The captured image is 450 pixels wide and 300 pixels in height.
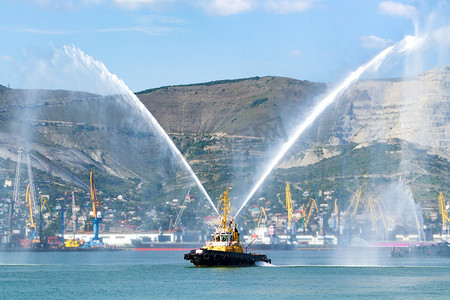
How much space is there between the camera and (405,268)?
337 feet

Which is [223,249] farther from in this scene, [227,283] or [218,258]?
[227,283]

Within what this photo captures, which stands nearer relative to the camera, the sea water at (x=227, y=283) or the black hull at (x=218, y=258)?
the sea water at (x=227, y=283)

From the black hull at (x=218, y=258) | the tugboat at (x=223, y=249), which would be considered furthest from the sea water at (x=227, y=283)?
the tugboat at (x=223, y=249)

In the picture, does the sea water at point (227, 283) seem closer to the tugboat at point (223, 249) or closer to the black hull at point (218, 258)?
the black hull at point (218, 258)

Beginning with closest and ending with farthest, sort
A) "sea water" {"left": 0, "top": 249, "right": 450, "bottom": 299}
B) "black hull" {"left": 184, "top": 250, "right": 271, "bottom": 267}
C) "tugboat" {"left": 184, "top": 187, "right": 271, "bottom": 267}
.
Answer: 1. "sea water" {"left": 0, "top": 249, "right": 450, "bottom": 299}
2. "tugboat" {"left": 184, "top": 187, "right": 271, "bottom": 267}
3. "black hull" {"left": 184, "top": 250, "right": 271, "bottom": 267}

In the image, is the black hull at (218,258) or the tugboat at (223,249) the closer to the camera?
the tugboat at (223,249)

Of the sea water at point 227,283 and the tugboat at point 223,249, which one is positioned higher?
the tugboat at point 223,249

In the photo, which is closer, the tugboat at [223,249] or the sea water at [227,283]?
the sea water at [227,283]

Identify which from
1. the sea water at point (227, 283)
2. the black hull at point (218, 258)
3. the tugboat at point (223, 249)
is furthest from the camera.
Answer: the black hull at point (218, 258)

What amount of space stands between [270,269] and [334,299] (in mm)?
28828

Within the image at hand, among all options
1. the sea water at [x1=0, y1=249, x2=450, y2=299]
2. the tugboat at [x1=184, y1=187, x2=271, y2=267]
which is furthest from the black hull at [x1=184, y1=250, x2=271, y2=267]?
the sea water at [x1=0, y1=249, x2=450, y2=299]

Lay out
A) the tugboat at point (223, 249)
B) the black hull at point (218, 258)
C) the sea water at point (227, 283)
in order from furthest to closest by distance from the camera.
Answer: the black hull at point (218, 258) < the tugboat at point (223, 249) < the sea water at point (227, 283)

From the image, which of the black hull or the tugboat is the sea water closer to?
the black hull

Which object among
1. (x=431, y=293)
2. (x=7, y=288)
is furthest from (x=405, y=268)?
(x=7, y=288)
